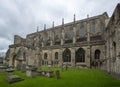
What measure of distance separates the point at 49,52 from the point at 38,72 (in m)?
28.7

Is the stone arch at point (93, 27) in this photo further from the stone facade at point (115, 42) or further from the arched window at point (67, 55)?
the stone facade at point (115, 42)

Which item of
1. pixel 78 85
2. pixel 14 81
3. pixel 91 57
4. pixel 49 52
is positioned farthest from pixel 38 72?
pixel 49 52

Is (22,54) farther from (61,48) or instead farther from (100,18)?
(100,18)

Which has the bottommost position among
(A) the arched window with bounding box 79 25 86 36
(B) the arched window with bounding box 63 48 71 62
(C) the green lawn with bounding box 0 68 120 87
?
(C) the green lawn with bounding box 0 68 120 87

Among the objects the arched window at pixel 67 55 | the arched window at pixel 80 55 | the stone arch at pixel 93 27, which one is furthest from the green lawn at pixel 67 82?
the stone arch at pixel 93 27

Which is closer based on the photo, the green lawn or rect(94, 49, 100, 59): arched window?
the green lawn

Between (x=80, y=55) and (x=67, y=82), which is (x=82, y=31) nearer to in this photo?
(x=80, y=55)

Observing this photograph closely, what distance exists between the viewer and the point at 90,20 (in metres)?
44.9

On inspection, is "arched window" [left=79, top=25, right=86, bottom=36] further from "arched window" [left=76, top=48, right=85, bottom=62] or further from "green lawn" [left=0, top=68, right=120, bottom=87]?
"green lawn" [left=0, top=68, right=120, bottom=87]

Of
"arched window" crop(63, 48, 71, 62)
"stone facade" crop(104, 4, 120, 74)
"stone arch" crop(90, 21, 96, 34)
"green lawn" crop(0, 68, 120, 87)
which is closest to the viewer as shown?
"green lawn" crop(0, 68, 120, 87)

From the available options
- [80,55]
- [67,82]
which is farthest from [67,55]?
[67,82]

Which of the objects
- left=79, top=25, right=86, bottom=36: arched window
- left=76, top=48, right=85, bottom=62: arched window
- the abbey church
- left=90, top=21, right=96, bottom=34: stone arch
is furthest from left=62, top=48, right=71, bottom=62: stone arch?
left=90, top=21, right=96, bottom=34: stone arch

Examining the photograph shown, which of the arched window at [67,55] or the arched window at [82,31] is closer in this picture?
the arched window at [67,55]

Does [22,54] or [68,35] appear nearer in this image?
[22,54]
